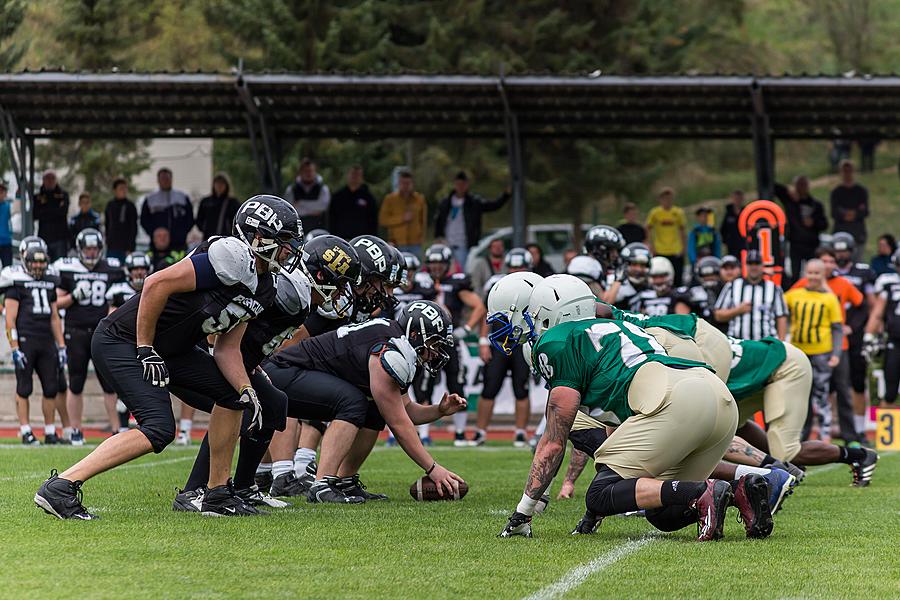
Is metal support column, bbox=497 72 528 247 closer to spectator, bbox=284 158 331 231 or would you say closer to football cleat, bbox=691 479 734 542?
spectator, bbox=284 158 331 231

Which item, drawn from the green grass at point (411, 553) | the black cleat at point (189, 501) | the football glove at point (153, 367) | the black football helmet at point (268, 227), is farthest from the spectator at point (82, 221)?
the football glove at point (153, 367)

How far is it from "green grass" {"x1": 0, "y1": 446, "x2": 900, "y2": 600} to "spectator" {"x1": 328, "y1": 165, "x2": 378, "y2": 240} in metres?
9.36

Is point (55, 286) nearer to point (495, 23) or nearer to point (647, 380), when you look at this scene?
point (647, 380)

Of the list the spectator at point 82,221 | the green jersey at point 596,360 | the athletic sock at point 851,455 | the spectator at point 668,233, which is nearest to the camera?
the green jersey at point 596,360

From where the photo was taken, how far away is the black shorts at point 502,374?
14281mm

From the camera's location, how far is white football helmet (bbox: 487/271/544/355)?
21.8 feet

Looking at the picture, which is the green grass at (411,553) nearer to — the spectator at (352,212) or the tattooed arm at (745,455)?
the tattooed arm at (745,455)

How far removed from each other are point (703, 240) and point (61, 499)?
1376cm

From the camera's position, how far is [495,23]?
27734mm

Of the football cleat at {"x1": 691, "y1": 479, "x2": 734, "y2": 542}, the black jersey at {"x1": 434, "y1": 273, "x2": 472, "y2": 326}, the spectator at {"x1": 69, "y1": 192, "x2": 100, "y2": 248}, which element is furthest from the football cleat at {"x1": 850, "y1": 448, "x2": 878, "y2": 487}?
the spectator at {"x1": 69, "y1": 192, "x2": 100, "y2": 248}

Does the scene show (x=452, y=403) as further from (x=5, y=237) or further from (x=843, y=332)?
(x=5, y=237)

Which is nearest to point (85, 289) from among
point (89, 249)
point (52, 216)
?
point (89, 249)

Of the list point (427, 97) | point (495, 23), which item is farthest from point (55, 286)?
point (495, 23)

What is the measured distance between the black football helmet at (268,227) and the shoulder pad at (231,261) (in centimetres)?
17
